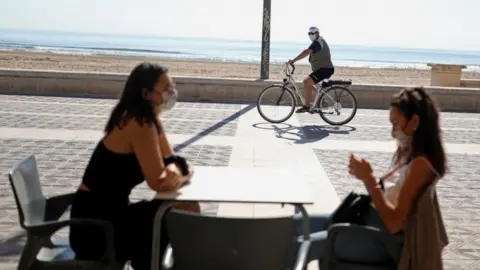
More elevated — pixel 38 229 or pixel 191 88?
pixel 38 229

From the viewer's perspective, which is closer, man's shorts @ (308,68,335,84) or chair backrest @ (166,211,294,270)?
chair backrest @ (166,211,294,270)

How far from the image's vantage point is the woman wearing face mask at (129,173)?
135 inches

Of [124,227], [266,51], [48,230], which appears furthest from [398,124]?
[266,51]

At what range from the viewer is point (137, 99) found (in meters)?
3.55

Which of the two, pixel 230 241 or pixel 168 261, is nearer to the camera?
pixel 230 241

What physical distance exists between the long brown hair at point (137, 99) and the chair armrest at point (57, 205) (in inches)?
21.5

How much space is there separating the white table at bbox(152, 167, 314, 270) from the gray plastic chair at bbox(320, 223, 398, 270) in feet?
0.46

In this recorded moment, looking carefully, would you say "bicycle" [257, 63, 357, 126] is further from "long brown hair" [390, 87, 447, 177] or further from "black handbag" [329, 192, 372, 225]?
"long brown hair" [390, 87, 447, 177]

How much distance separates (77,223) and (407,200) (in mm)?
1586

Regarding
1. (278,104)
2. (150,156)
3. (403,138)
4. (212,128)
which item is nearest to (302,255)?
(403,138)

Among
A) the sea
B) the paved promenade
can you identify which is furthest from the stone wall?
the sea

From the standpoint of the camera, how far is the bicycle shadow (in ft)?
34.1

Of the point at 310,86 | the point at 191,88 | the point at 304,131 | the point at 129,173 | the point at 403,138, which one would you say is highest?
the point at 403,138

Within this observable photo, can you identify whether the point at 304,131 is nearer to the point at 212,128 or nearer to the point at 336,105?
the point at 336,105
